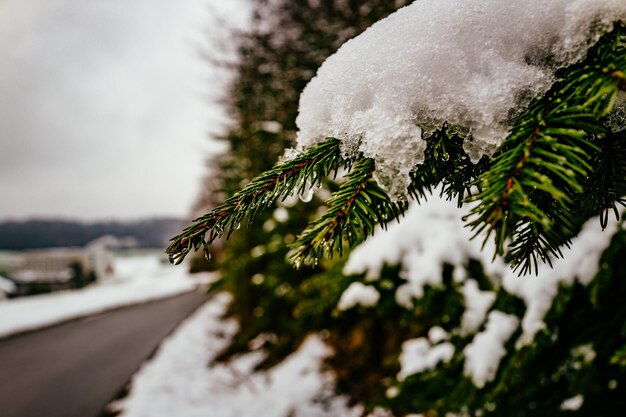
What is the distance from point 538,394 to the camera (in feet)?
4.84

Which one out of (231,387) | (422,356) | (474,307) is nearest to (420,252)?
(474,307)

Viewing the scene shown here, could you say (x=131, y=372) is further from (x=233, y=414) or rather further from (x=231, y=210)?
(x=231, y=210)

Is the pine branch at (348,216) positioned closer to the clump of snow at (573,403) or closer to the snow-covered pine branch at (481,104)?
the snow-covered pine branch at (481,104)

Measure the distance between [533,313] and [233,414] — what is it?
5.45 metres

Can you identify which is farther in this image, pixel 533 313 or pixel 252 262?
pixel 252 262

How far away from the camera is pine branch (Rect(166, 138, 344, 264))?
18.9 inches

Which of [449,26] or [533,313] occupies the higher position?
[449,26]

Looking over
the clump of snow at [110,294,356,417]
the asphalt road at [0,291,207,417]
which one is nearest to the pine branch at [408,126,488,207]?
the clump of snow at [110,294,356,417]

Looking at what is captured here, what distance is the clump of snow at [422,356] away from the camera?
5.82 feet

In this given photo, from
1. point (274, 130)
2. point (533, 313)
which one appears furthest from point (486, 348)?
point (274, 130)

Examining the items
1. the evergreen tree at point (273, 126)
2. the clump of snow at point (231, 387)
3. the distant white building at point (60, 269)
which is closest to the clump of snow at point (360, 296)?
the clump of snow at point (231, 387)

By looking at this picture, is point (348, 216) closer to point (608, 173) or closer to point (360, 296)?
point (608, 173)

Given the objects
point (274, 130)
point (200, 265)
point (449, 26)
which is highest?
point (200, 265)

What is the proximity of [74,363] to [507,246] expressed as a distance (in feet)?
40.2
